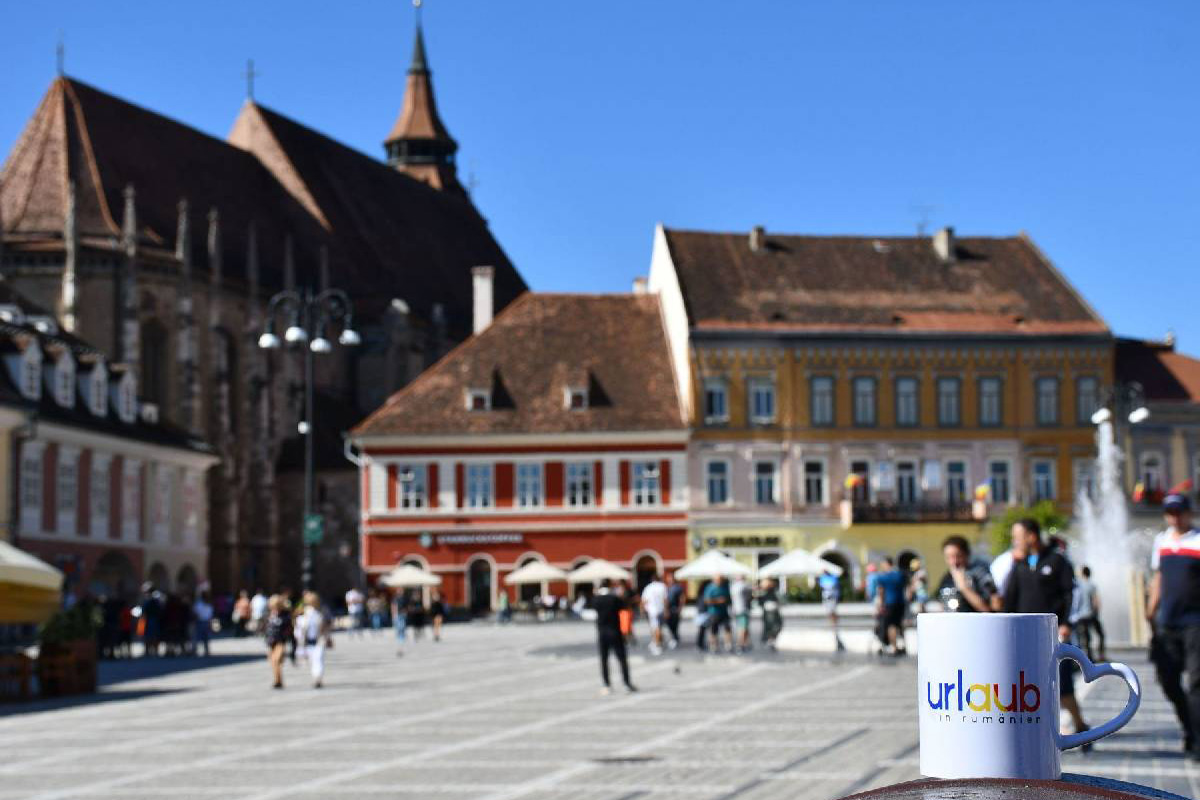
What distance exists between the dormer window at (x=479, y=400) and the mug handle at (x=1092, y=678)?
187 ft

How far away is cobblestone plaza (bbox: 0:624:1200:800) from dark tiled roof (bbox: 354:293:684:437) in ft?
97.7

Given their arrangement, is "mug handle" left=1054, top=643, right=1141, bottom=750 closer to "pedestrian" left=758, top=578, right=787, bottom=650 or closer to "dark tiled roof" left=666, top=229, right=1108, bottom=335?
"pedestrian" left=758, top=578, right=787, bottom=650

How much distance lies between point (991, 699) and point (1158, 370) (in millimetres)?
63108

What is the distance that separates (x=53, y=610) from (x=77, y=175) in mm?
48232

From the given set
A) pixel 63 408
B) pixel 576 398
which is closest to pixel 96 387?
pixel 63 408

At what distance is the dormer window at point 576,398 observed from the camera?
199 ft

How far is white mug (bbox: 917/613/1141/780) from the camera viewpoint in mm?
3184

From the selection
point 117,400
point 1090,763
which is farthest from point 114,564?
point 1090,763

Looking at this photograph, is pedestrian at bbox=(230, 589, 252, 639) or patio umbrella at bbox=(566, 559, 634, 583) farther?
patio umbrella at bbox=(566, 559, 634, 583)

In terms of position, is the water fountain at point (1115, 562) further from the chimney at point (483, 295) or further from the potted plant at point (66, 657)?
the chimney at point (483, 295)

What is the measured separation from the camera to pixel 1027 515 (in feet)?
180

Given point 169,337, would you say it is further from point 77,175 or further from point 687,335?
point 687,335

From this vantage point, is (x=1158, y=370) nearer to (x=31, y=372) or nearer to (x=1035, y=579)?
(x=31, y=372)

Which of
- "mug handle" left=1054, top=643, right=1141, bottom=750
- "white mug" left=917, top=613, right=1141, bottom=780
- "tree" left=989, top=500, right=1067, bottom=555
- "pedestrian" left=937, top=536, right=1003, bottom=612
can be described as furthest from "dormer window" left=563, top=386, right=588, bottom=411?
"white mug" left=917, top=613, right=1141, bottom=780
